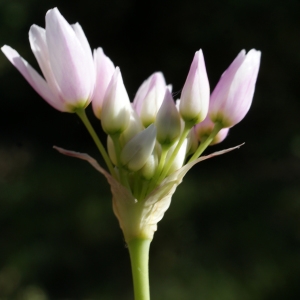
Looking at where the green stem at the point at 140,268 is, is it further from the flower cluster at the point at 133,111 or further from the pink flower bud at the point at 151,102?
the pink flower bud at the point at 151,102

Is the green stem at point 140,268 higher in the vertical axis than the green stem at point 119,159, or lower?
lower

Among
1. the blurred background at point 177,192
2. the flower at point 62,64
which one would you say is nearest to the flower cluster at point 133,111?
the flower at point 62,64

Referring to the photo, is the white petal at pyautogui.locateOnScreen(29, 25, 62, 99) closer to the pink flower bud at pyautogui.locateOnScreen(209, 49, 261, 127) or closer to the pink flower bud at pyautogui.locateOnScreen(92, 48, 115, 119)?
the pink flower bud at pyautogui.locateOnScreen(92, 48, 115, 119)

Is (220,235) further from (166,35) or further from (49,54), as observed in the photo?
(49,54)

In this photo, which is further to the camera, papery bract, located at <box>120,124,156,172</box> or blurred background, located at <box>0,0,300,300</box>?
blurred background, located at <box>0,0,300,300</box>

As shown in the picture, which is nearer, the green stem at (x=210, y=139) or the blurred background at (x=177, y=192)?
the green stem at (x=210, y=139)

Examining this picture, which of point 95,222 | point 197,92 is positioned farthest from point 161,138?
point 95,222

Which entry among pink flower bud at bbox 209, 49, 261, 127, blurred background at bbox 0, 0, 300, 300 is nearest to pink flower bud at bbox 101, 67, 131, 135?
pink flower bud at bbox 209, 49, 261, 127
